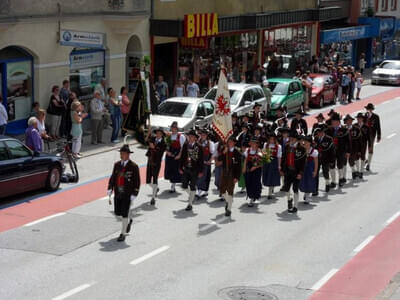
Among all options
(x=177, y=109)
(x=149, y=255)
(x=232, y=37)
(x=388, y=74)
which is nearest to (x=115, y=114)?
(x=177, y=109)

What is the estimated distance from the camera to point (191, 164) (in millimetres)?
16875

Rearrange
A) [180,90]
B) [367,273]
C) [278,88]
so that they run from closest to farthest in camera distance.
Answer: [367,273], [180,90], [278,88]

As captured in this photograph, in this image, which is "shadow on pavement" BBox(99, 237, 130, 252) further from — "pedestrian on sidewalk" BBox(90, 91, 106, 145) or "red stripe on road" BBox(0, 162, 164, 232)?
"pedestrian on sidewalk" BBox(90, 91, 106, 145)

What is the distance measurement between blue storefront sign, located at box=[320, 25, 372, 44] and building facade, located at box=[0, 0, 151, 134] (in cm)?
1995

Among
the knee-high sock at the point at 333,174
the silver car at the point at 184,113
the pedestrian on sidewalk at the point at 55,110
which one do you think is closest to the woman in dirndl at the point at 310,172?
the knee-high sock at the point at 333,174

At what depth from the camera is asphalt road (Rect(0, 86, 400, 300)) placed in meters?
12.0

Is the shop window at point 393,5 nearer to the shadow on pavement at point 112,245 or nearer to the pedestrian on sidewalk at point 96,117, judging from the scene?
the pedestrian on sidewalk at point 96,117

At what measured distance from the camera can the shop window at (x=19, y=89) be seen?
909 inches

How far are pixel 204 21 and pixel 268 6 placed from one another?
9.55 m

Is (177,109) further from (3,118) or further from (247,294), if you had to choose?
(247,294)

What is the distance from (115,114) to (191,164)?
815 cm

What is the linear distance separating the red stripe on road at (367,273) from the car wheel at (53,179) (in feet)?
24.2

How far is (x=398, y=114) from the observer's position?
1332 inches

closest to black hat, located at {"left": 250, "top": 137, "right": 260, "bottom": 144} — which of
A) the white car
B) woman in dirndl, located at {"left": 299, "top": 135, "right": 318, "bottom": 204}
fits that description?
woman in dirndl, located at {"left": 299, "top": 135, "right": 318, "bottom": 204}
